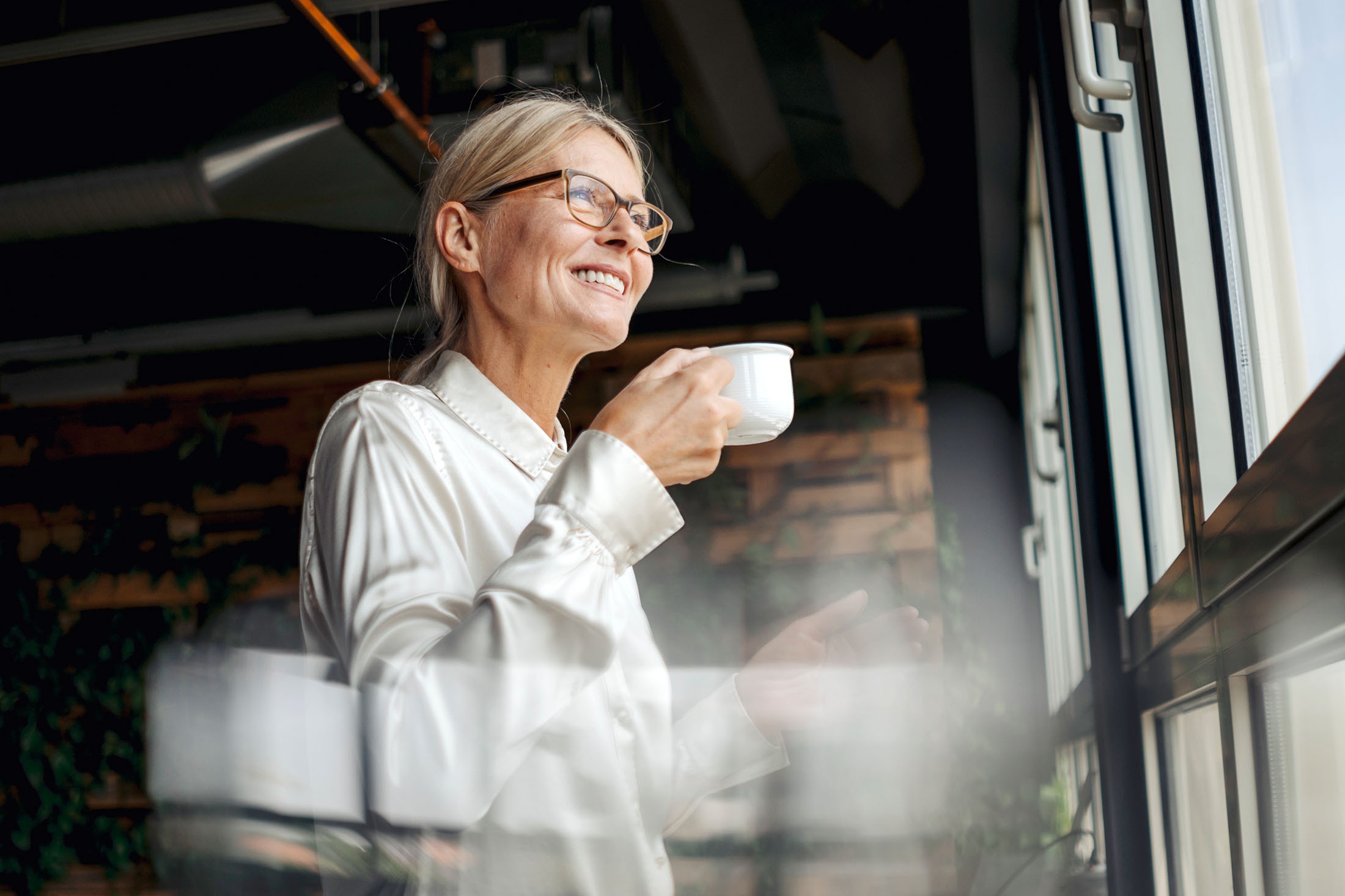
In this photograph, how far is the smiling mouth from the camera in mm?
489

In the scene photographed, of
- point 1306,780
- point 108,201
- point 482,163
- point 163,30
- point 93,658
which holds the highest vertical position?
point 163,30

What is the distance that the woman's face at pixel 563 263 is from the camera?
19.0 inches

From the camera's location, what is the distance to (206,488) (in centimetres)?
164

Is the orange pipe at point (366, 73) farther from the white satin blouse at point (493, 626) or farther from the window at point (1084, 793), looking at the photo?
the window at point (1084, 793)

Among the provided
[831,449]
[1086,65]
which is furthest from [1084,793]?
[1086,65]

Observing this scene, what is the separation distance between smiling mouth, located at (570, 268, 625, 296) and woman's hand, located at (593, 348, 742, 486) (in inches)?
4.7

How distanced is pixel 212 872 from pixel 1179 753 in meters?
1.27

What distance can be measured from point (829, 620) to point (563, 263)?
247 millimetres

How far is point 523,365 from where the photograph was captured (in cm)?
50

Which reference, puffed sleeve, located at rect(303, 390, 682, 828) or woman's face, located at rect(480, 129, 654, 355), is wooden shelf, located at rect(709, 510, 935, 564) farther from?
puffed sleeve, located at rect(303, 390, 682, 828)

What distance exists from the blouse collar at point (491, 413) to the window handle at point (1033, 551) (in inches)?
48.3

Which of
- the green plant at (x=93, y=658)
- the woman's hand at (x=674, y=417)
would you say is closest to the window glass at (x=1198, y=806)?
the woman's hand at (x=674, y=417)

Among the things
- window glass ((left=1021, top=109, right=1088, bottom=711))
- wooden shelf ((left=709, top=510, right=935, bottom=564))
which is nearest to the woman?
window glass ((left=1021, top=109, right=1088, bottom=711))

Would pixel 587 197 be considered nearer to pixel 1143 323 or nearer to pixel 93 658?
pixel 1143 323
